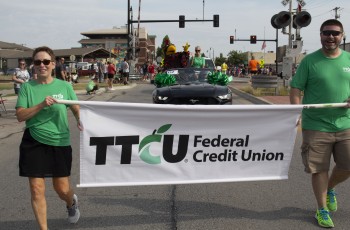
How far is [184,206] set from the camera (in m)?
4.92

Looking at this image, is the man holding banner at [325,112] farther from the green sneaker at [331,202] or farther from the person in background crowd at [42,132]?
the person in background crowd at [42,132]

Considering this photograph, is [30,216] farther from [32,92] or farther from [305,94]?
[305,94]

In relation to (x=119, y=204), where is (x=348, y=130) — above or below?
above

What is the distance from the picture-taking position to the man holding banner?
13.9ft

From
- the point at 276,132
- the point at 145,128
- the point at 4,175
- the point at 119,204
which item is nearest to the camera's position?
the point at 145,128

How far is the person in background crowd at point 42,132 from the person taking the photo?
3764 millimetres

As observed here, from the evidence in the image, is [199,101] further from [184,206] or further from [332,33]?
[332,33]

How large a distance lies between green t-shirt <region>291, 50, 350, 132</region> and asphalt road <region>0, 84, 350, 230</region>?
3.25ft

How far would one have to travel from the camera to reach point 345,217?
4.52 metres

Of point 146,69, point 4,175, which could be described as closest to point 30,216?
Answer: point 4,175

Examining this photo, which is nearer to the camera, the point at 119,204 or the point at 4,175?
the point at 119,204

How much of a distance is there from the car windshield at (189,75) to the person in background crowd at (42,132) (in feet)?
23.4

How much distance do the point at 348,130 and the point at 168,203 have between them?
2.10 meters

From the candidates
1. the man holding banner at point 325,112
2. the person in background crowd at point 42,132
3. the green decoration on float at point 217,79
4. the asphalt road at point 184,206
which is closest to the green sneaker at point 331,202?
the asphalt road at point 184,206
